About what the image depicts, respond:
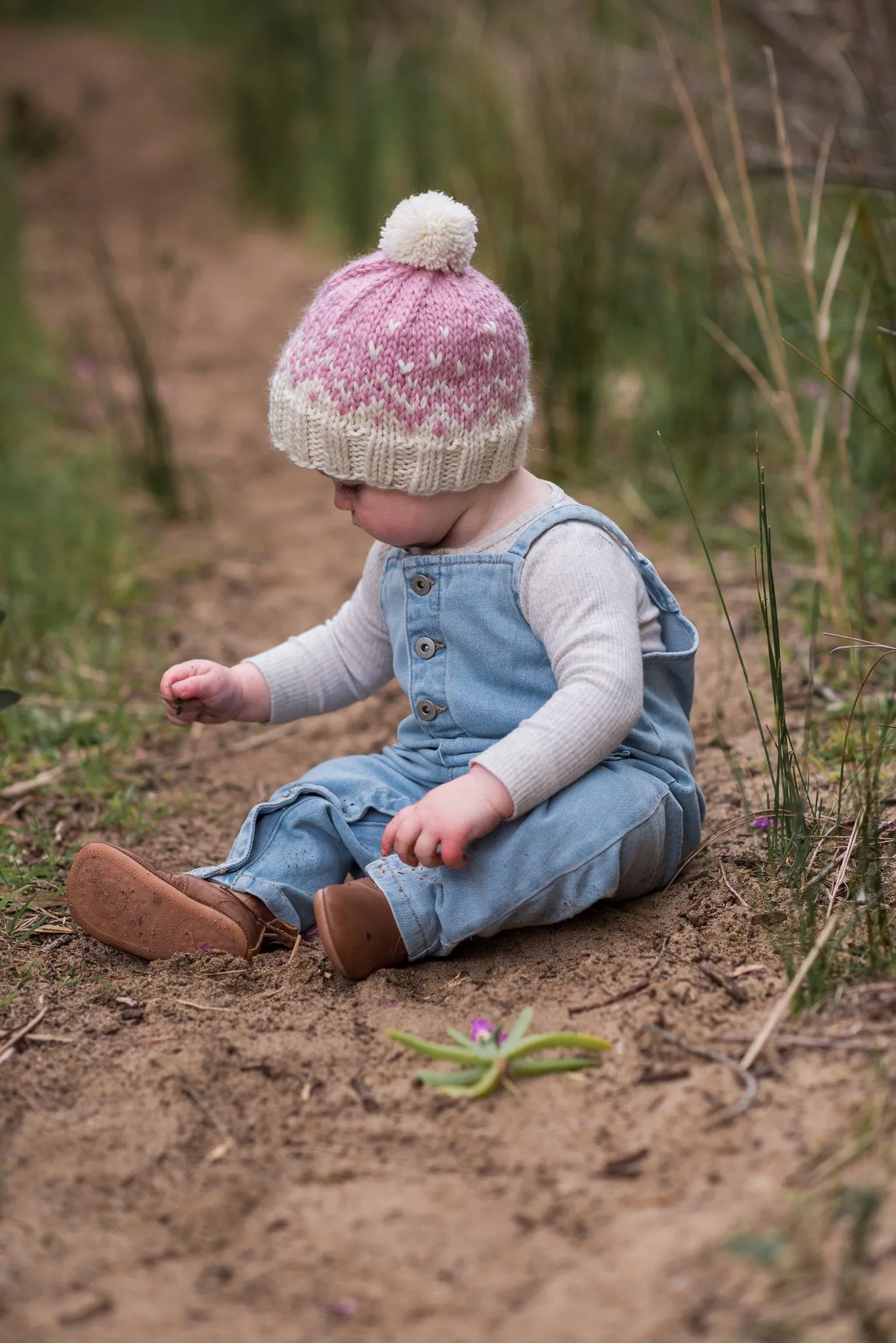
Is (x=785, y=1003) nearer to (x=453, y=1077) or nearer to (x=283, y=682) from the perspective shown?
(x=453, y=1077)

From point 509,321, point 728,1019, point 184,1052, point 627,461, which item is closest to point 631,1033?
point 728,1019

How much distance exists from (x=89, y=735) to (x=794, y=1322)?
1832 millimetres

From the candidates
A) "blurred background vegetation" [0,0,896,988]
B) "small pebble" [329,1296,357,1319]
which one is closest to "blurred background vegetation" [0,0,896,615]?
"blurred background vegetation" [0,0,896,988]

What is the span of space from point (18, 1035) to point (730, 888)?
0.92 m

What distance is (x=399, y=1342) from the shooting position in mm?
1160

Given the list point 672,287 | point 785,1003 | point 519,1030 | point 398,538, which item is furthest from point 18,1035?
point 672,287

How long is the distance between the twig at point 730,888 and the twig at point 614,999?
22 cm

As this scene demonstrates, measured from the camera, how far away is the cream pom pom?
5.79ft

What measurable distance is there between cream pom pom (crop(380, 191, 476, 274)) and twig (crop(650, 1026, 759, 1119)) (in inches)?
38.4

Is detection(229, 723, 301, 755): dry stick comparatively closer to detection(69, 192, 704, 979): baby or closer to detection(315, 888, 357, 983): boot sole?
detection(69, 192, 704, 979): baby

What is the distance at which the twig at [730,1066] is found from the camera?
4.51 feet

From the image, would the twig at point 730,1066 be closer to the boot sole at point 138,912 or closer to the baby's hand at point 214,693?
the boot sole at point 138,912

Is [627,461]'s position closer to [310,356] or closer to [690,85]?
[690,85]

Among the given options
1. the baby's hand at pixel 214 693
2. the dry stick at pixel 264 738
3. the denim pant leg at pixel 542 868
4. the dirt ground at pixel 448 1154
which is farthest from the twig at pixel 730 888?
the dry stick at pixel 264 738
